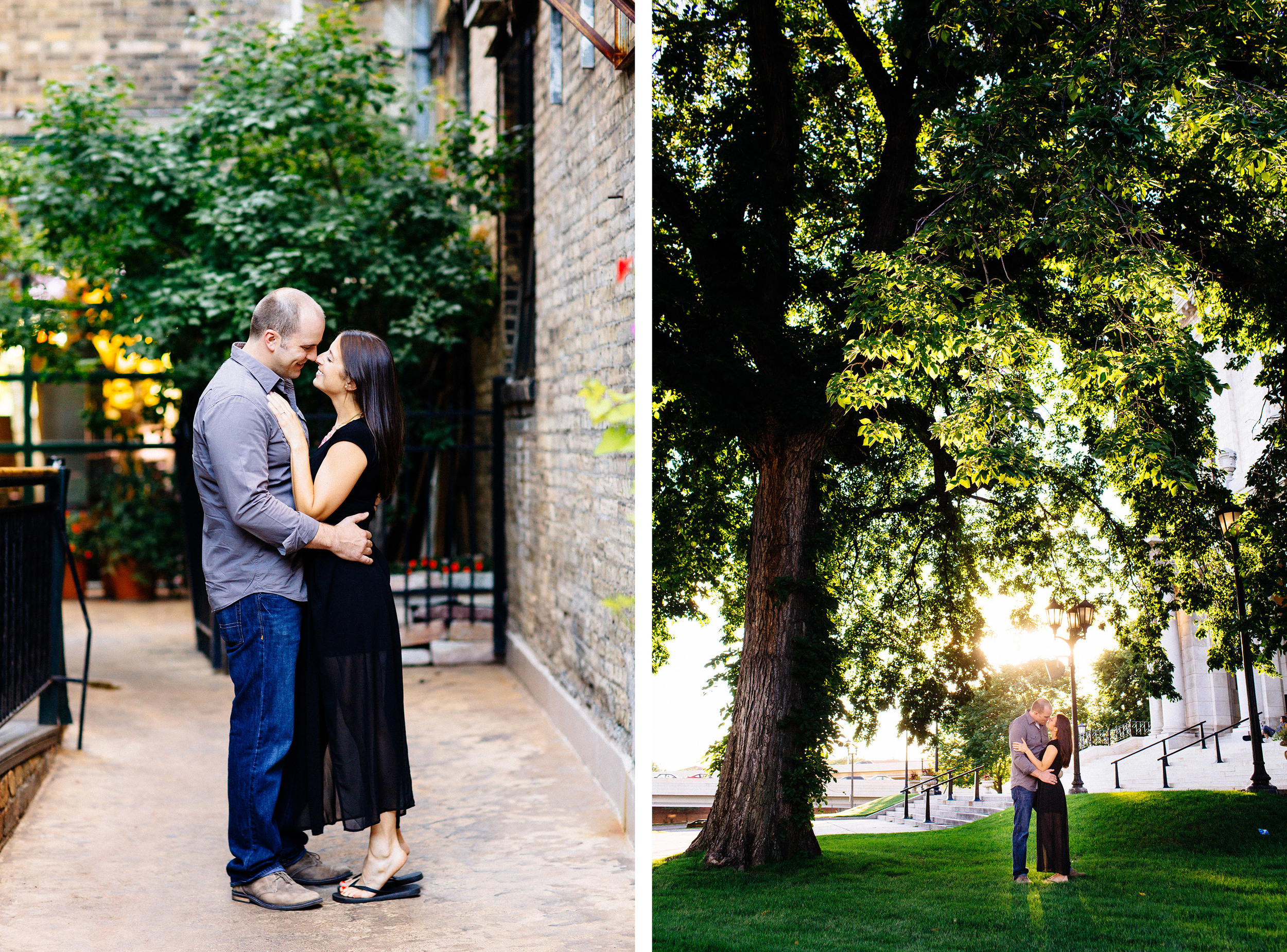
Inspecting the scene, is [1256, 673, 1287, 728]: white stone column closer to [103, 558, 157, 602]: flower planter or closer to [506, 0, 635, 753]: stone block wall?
[506, 0, 635, 753]: stone block wall

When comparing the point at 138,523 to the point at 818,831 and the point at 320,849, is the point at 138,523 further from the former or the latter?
the point at 818,831

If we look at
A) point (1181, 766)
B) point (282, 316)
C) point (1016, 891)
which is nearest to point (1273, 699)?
point (1181, 766)

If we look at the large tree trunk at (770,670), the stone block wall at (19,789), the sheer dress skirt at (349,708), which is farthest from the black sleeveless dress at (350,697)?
the stone block wall at (19,789)

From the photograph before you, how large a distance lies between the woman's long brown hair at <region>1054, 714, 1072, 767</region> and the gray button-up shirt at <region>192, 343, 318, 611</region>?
229 centimetres

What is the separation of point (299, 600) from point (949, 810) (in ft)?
7.05

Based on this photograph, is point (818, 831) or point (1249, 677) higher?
point (1249, 677)

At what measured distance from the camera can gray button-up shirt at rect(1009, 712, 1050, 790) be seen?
2.88 m

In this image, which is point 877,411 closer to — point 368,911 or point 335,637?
point 335,637

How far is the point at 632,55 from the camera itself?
4309 millimetres

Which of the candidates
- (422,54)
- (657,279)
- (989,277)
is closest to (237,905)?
(657,279)

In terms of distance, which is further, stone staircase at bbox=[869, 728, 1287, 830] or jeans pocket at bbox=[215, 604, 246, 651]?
jeans pocket at bbox=[215, 604, 246, 651]

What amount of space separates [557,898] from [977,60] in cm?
294

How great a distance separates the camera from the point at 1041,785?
286 cm

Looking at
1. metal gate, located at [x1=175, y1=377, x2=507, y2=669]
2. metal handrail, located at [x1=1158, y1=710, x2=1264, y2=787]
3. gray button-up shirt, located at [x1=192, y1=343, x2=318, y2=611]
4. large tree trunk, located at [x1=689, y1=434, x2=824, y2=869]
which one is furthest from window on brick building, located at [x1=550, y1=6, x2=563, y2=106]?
metal handrail, located at [x1=1158, y1=710, x2=1264, y2=787]
